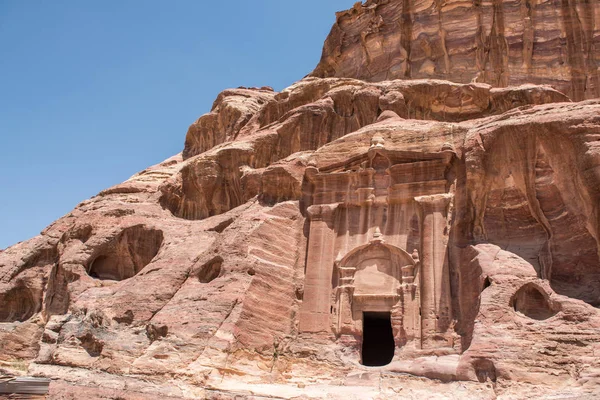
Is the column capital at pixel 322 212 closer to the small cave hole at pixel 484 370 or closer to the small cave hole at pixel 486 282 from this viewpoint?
the small cave hole at pixel 486 282

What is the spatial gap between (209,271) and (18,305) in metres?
11.5

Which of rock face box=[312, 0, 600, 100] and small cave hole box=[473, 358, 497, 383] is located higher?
rock face box=[312, 0, 600, 100]

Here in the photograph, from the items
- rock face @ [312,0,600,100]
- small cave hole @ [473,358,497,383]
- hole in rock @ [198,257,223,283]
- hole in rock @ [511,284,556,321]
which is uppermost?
rock face @ [312,0,600,100]

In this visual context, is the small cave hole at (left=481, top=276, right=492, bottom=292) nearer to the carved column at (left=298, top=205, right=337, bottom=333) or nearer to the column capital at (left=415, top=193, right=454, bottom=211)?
the column capital at (left=415, top=193, right=454, bottom=211)

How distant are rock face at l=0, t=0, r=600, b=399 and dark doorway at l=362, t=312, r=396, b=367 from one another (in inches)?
2.8

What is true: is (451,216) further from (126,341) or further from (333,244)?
(126,341)

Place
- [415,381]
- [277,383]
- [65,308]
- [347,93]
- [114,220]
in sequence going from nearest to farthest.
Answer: [415,381] → [277,383] → [65,308] → [114,220] → [347,93]

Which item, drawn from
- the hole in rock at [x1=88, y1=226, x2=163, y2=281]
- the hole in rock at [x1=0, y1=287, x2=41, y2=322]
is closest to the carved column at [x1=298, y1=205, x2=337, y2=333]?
the hole in rock at [x1=88, y1=226, x2=163, y2=281]

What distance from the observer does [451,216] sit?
19969 millimetres

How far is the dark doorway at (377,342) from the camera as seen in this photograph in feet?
69.6

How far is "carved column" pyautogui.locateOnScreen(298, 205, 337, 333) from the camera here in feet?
65.3

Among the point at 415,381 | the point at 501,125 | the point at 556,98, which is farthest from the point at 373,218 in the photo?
the point at 556,98

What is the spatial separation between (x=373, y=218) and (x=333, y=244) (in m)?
1.73

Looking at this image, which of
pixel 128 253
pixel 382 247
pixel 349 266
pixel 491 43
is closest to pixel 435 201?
pixel 382 247
